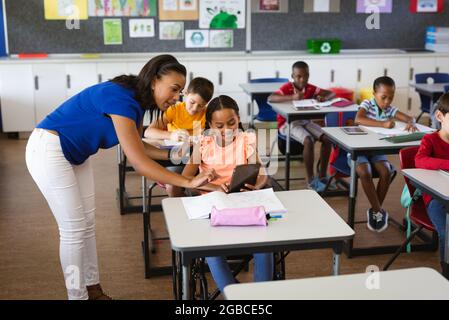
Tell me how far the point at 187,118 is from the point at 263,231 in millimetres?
1739

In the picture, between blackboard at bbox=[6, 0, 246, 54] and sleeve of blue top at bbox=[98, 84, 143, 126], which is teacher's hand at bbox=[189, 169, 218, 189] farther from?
blackboard at bbox=[6, 0, 246, 54]

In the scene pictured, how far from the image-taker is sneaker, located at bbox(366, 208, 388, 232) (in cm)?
387

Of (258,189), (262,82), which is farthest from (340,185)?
(258,189)

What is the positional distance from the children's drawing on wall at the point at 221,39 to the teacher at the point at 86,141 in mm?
4560

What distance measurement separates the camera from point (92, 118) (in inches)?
95.3

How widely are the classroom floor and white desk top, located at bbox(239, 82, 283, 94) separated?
877mm

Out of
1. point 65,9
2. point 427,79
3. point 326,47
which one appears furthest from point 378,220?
point 65,9

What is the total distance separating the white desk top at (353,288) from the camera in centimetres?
163

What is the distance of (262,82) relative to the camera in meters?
5.92

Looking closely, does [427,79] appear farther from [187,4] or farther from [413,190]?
[413,190]

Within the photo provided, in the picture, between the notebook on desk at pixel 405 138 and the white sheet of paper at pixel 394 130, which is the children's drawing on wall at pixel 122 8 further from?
the notebook on desk at pixel 405 138

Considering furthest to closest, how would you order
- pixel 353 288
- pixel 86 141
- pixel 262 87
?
pixel 262 87 → pixel 86 141 → pixel 353 288
